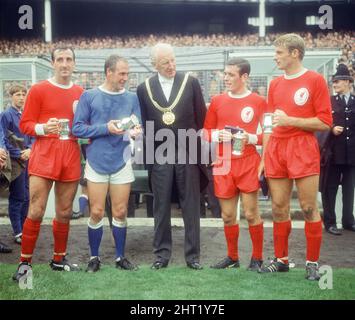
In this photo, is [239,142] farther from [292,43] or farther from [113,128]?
[113,128]

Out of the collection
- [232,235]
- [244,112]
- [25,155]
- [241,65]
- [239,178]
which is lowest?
[232,235]

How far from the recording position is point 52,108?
4.23m

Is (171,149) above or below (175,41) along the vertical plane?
below

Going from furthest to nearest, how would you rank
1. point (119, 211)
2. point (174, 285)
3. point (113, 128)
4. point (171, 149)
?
1. point (171, 149)
2. point (119, 211)
3. point (113, 128)
4. point (174, 285)

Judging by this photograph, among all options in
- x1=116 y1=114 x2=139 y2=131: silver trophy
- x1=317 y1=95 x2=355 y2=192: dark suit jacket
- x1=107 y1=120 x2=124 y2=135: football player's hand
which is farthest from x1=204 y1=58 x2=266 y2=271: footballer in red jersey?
x1=317 y1=95 x2=355 y2=192: dark suit jacket

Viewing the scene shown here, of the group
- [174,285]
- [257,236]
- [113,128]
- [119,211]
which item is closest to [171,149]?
[113,128]

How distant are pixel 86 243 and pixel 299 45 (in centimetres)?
342

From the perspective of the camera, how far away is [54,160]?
13.8 ft

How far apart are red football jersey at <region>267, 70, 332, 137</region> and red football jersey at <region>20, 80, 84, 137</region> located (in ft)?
5.98

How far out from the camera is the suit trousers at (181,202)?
14.9 feet

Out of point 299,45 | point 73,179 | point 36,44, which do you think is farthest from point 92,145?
point 36,44

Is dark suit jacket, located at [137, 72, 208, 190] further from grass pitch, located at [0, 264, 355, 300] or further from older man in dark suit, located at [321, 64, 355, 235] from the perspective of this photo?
older man in dark suit, located at [321, 64, 355, 235]

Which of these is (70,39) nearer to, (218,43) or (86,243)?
(218,43)

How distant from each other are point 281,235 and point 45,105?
2358mm
